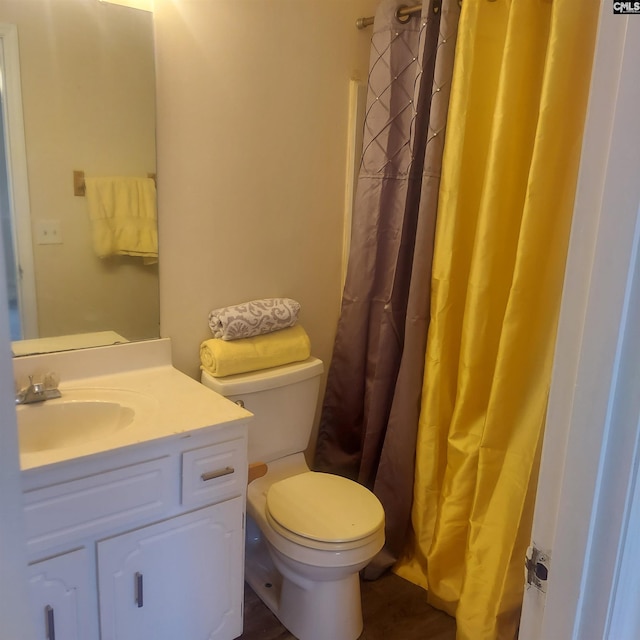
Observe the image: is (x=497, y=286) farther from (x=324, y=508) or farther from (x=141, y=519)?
(x=141, y=519)

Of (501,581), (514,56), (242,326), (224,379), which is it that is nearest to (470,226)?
(514,56)

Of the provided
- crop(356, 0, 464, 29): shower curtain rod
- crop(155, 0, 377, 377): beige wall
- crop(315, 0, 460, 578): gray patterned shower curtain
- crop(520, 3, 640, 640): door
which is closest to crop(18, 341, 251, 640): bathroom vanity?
crop(155, 0, 377, 377): beige wall

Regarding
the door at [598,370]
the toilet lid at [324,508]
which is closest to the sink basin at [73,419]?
the toilet lid at [324,508]

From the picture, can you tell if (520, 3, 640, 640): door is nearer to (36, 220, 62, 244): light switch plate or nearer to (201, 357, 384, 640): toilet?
(201, 357, 384, 640): toilet

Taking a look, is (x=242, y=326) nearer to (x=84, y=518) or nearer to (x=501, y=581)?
(x=84, y=518)

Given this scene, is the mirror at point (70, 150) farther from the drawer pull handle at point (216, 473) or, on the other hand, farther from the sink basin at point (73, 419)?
the drawer pull handle at point (216, 473)

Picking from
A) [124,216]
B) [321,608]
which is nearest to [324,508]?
[321,608]

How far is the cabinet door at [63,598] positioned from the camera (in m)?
1.25

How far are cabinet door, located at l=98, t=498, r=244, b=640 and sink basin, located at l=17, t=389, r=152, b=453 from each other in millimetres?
294

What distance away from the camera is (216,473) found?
1464mm

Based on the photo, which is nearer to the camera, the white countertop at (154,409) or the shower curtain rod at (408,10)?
the white countertop at (154,409)

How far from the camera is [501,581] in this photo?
5.52 feet

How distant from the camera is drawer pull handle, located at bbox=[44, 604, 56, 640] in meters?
1.26

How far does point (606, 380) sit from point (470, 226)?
1.28 metres
